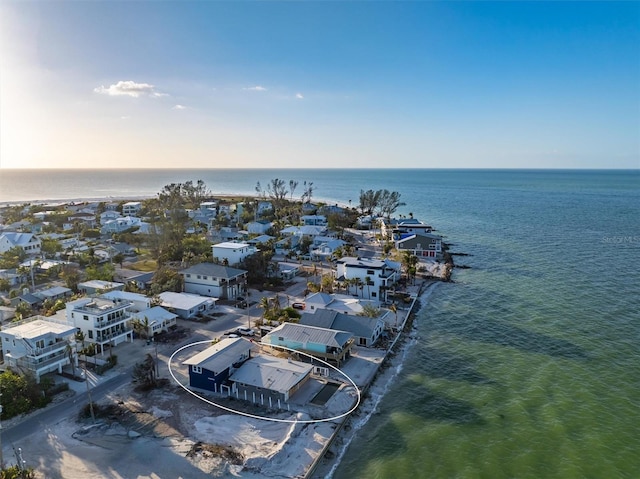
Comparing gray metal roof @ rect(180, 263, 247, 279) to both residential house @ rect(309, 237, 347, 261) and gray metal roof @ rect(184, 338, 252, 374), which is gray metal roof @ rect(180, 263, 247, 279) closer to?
gray metal roof @ rect(184, 338, 252, 374)

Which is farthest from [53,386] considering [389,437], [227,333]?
[389,437]

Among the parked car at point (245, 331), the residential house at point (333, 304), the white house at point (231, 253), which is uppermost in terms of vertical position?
the white house at point (231, 253)

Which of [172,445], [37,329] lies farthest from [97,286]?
[172,445]

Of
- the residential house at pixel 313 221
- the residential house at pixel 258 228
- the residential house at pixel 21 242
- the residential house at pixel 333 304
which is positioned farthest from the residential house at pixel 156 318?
the residential house at pixel 313 221

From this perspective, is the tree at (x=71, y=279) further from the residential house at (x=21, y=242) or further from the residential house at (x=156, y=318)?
the residential house at (x=21, y=242)

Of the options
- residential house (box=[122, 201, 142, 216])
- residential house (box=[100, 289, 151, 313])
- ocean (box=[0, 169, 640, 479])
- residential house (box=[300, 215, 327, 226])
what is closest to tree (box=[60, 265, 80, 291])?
residential house (box=[100, 289, 151, 313])

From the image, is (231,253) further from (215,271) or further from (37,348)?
(37,348)
